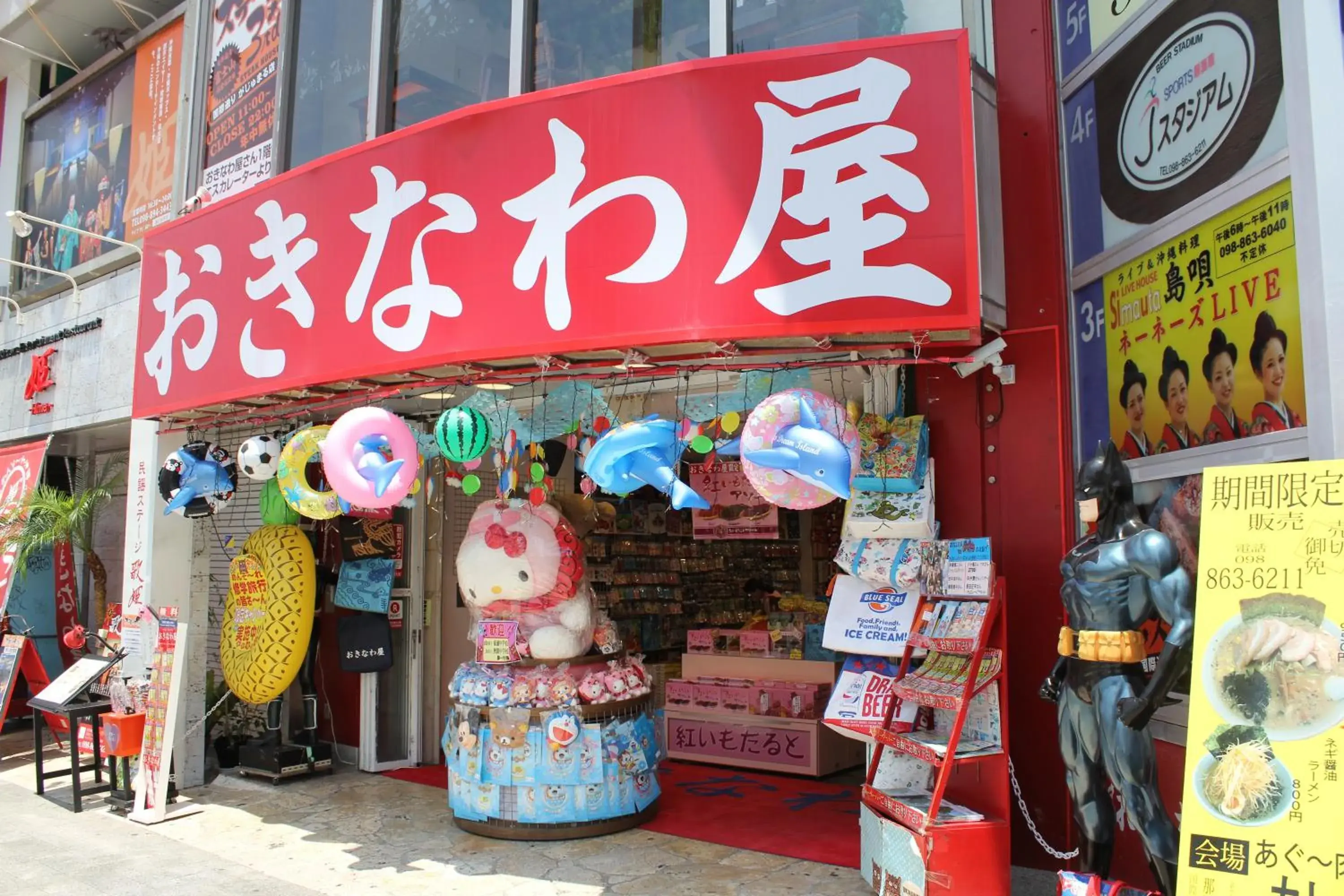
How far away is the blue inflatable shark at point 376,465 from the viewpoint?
539 centimetres

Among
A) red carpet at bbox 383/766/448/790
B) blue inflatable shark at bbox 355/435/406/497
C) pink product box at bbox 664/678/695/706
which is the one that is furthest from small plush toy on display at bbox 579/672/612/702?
pink product box at bbox 664/678/695/706

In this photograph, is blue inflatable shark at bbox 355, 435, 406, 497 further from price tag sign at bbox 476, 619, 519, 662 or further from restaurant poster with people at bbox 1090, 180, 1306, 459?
restaurant poster with people at bbox 1090, 180, 1306, 459

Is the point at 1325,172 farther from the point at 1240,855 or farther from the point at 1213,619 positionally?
the point at 1240,855

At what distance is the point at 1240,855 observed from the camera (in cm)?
292

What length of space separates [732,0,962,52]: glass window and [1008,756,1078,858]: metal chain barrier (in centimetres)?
399

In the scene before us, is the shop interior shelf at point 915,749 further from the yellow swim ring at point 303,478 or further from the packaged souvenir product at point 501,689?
the yellow swim ring at point 303,478

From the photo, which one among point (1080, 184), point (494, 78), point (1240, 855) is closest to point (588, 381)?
point (494, 78)

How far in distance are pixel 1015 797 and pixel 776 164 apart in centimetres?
343

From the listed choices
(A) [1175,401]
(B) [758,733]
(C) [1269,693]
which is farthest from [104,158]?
(C) [1269,693]

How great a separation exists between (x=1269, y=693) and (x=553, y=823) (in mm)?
4220

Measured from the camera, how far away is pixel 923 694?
4.52m

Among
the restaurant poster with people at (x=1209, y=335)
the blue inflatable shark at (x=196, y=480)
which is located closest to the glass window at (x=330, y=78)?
the blue inflatable shark at (x=196, y=480)

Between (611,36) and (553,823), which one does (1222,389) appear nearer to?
(611,36)

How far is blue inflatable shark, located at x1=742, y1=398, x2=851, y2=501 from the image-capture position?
4277mm
